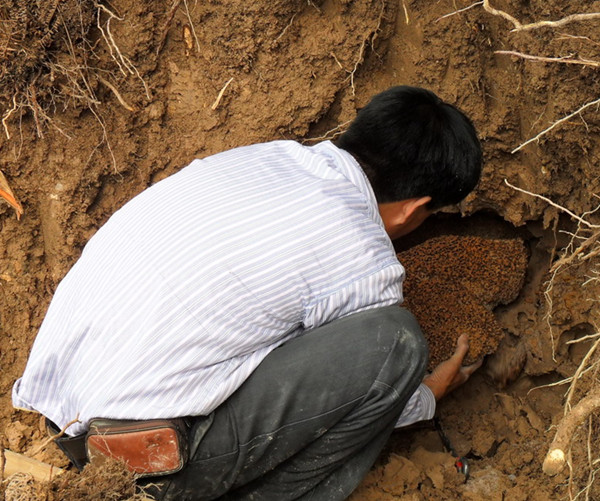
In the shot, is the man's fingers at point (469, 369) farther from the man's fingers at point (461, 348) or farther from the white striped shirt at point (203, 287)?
the white striped shirt at point (203, 287)

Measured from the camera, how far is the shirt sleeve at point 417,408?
87.3 inches

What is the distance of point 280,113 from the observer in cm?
267

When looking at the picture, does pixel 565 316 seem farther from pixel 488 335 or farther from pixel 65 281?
pixel 65 281

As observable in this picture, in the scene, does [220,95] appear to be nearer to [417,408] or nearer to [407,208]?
[407,208]

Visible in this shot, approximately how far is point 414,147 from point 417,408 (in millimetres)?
868

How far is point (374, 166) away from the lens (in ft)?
6.48

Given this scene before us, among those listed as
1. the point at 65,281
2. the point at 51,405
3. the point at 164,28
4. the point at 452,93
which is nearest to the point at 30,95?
the point at 164,28

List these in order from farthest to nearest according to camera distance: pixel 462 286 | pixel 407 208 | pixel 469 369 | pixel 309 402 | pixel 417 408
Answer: pixel 462 286
pixel 469 369
pixel 417 408
pixel 407 208
pixel 309 402

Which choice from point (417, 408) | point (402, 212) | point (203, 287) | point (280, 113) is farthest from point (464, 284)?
point (203, 287)

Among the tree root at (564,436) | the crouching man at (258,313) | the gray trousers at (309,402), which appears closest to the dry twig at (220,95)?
the crouching man at (258,313)

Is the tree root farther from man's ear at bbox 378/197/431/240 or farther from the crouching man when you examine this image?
man's ear at bbox 378/197/431/240

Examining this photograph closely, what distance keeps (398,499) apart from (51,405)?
3.73 feet

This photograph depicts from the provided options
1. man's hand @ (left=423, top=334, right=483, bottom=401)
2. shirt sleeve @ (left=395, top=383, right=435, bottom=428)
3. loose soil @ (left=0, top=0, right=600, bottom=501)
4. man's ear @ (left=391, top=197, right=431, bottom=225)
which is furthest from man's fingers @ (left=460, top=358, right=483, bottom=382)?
man's ear @ (left=391, top=197, right=431, bottom=225)

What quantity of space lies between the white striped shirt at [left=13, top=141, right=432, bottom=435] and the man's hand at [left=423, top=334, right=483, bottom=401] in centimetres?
77
